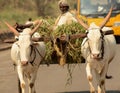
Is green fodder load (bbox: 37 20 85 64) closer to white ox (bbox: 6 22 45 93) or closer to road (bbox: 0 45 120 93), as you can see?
white ox (bbox: 6 22 45 93)

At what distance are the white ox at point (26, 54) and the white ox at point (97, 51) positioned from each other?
3.11 ft

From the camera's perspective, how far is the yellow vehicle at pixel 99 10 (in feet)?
66.7

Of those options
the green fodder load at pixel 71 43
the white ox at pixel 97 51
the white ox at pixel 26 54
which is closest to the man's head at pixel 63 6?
the green fodder load at pixel 71 43

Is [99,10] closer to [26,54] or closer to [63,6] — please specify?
[63,6]

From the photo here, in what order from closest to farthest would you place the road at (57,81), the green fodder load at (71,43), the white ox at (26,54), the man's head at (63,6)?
the white ox at (26,54) < the green fodder load at (71,43) < the man's head at (63,6) < the road at (57,81)

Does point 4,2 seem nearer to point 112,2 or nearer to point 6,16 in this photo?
point 6,16

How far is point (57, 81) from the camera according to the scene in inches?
477

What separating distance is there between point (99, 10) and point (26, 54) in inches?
490

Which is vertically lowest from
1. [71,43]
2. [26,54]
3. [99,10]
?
[99,10]

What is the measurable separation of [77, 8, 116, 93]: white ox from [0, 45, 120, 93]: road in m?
1.58

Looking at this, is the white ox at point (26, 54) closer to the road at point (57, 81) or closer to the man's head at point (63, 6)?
the man's head at point (63, 6)

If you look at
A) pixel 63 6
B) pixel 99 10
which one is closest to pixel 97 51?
pixel 63 6

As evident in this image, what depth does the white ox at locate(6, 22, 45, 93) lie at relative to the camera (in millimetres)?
8422

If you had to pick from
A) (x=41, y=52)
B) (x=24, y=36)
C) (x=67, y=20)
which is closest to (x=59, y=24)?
(x=67, y=20)
